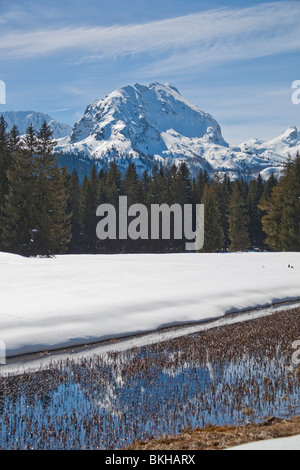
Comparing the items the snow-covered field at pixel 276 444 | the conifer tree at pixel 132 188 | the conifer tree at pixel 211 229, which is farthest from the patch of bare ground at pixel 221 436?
the conifer tree at pixel 132 188

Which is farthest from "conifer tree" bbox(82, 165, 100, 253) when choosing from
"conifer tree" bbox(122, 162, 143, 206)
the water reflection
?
the water reflection

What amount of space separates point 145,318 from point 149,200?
55.3m

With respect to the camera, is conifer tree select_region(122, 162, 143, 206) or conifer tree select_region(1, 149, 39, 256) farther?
conifer tree select_region(122, 162, 143, 206)

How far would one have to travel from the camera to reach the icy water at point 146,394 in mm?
6230

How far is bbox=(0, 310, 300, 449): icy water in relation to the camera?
245 inches

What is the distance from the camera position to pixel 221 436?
19.0ft


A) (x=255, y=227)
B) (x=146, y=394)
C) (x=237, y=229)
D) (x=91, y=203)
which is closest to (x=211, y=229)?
(x=237, y=229)

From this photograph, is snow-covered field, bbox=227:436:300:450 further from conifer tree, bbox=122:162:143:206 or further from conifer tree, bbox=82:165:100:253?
conifer tree, bbox=122:162:143:206

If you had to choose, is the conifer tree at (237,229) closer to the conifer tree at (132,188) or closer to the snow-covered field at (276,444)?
the conifer tree at (132,188)

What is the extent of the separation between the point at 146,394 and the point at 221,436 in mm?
2238

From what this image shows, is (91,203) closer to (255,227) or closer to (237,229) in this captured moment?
(237,229)

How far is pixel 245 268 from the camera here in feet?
86.5

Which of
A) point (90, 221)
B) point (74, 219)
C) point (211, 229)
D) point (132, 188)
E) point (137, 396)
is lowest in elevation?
point (137, 396)

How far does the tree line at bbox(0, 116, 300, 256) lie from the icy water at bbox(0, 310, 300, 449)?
30.8 metres
